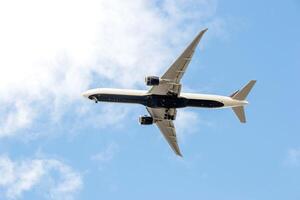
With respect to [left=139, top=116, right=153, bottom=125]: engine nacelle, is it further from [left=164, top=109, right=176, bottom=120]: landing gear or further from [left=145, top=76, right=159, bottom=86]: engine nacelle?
[left=145, top=76, right=159, bottom=86]: engine nacelle

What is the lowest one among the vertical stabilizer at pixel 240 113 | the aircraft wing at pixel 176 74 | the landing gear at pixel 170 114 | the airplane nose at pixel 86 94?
the vertical stabilizer at pixel 240 113

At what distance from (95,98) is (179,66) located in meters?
15.1

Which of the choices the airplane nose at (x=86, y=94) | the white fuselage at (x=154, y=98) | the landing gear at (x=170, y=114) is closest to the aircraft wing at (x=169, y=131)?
the landing gear at (x=170, y=114)

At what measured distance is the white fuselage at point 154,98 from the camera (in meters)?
120

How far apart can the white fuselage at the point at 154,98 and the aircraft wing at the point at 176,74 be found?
126 centimetres

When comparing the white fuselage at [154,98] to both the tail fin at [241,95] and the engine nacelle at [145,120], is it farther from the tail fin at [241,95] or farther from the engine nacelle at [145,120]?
the engine nacelle at [145,120]

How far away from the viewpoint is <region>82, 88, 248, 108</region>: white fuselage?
4712 inches

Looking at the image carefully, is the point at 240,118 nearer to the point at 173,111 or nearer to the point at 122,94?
the point at 173,111

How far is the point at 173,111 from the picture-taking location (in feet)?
406

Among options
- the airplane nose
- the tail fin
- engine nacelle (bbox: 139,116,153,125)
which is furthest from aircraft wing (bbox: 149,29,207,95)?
the tail fin

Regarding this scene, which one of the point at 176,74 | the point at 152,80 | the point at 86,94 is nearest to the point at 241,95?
the point at 176,74

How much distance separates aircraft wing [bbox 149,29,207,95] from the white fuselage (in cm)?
126

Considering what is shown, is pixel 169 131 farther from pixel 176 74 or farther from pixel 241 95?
pixel 176 74

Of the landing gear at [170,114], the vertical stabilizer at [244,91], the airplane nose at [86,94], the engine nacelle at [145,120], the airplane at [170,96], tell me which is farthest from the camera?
the engine nacelle at [145,120]
